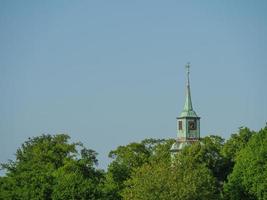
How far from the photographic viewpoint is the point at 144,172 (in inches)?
3981

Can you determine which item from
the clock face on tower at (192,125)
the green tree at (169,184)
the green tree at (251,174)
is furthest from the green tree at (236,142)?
the clock face on tower at (192,125)

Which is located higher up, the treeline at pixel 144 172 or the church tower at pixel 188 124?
the church tower at pixel 188 124

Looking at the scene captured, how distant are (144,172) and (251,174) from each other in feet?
37.3

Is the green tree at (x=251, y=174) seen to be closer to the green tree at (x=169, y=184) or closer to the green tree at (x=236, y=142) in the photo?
the green tree at (x=169, y=184)

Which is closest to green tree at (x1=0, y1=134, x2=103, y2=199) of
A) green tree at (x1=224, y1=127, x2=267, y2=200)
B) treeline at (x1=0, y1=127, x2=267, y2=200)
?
treeline at (x1=0, y1=127, x2=267, y2=200)

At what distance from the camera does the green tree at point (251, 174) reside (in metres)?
104

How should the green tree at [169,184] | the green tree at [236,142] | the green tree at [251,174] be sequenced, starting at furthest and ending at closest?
the green tree at [236,142] → the green tree at [251,174] → the green tree at [169,184]

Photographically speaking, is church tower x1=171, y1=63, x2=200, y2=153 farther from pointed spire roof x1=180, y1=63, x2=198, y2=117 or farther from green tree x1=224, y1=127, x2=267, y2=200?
green tree x1=224, y1=127, x2=267, y2=200

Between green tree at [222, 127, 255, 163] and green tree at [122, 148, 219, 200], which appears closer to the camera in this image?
green tree at [122, 148, 219, 200]

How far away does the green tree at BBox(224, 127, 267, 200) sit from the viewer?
104312mm

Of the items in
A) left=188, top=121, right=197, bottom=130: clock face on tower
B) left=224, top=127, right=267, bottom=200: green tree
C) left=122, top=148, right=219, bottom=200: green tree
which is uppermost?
left=188, top=121, right=197, bottom=130: clock face on tower

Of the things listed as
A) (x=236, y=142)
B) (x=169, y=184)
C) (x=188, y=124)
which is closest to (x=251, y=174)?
(x=169, y=184)

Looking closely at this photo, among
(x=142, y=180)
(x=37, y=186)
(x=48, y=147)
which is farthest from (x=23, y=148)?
(x=142, y=180)

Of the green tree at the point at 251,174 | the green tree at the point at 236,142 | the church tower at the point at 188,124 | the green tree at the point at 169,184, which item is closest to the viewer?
the green tree at the point at 169,184
